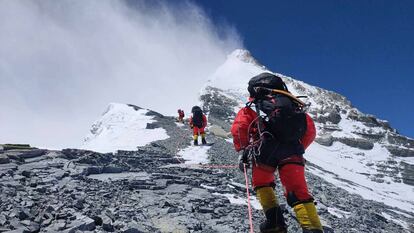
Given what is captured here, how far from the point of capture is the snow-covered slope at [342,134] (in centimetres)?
5934

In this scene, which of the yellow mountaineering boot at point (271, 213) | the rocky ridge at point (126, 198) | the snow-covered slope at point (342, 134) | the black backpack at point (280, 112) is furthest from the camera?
the snow-covered slope at point (342, 134)

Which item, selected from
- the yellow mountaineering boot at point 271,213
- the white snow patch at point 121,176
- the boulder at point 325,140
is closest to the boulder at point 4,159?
the white snow patch at point 121,176

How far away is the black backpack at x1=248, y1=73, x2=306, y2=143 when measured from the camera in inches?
245

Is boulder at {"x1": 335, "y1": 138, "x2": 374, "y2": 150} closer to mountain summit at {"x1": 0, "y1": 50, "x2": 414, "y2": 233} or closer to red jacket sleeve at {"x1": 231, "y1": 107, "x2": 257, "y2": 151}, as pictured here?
mountain summit at {"x1": 0, "y1": 50, "x2": 414, "y2": 233}

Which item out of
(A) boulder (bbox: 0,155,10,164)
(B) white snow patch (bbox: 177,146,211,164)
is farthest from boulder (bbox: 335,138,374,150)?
(A) boulder (bbox: 0,155,10,164)

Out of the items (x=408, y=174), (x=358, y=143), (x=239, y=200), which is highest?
(x=358, y=143)

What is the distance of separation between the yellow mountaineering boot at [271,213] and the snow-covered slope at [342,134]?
4419 centimetres

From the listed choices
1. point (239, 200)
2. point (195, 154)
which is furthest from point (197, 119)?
point (239, 200)

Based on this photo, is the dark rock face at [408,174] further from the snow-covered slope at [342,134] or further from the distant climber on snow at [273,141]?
the distant climber on snow at [273,141]

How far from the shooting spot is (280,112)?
623 centimetres

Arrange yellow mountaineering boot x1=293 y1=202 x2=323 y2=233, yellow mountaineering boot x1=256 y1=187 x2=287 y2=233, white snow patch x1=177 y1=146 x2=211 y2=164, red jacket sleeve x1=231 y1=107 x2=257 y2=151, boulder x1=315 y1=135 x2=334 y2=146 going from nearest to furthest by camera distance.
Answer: yellow mountaineering boot x1=293 y1=202 x2=323 y2=233, yellow mountaineering boot x1=256 y1=187 x2=287 y2=233, red jacket sleeve x1=231 y1=107 x2=257 y2=151, white snow patch x1=177 y1=146 x2=211 y2=164, boulder x1=315 y1=135 x2=334 y2=146

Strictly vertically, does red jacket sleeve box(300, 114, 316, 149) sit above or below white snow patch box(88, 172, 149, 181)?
above

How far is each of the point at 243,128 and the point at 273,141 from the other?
0.54m

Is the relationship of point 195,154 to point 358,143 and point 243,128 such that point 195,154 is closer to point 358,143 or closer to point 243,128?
point 243,128
